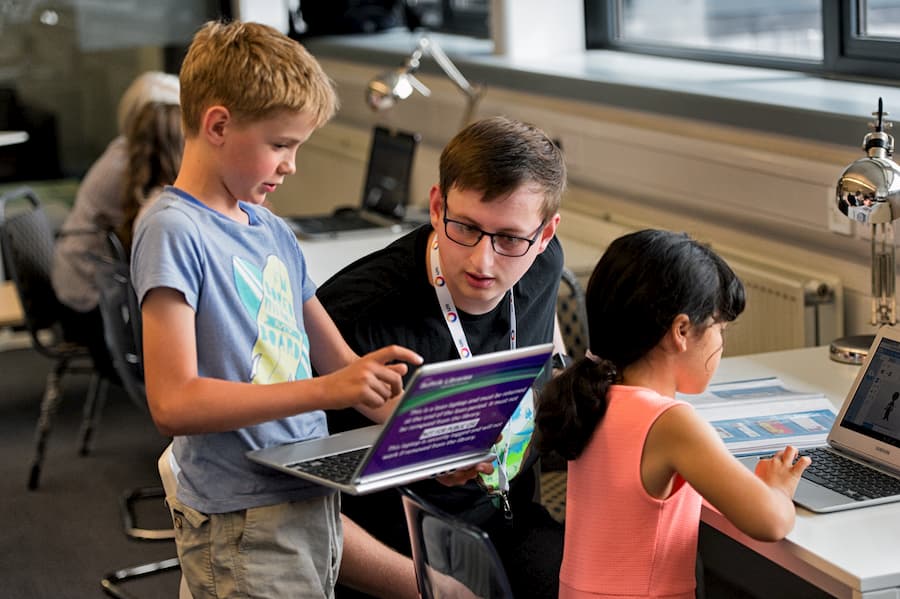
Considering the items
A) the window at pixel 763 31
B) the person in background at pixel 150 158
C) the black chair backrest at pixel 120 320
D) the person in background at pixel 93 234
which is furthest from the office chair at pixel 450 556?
the person in background at pixel 93 234

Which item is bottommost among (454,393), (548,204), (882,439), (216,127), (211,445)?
(882,439)

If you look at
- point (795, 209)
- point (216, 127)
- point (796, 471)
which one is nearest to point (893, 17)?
point (795, 209)

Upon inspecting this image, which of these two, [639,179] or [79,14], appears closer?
[639,179]

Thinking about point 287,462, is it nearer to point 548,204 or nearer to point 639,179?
point 548,204

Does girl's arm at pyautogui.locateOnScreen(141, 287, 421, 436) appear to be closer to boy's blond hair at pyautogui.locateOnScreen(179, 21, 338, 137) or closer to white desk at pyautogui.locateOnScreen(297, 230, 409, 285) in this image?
boy's blond hair at pyautogui.locateOnScreen(179, 21, 338, 137)

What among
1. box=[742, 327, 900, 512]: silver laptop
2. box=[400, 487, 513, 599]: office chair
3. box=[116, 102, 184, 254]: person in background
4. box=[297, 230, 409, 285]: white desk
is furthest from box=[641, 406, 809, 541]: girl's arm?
box=[116, 102, 184, 254]: person in background

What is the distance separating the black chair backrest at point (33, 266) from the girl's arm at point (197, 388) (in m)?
2.34

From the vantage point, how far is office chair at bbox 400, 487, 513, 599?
4.66ft

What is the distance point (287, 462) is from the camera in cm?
160

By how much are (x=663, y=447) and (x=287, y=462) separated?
1.59ft

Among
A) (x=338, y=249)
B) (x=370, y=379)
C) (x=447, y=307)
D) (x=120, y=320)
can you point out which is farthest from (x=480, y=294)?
(x=338, y=249)

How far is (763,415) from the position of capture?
209 cm

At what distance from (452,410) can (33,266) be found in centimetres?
268

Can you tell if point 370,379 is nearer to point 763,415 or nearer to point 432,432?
point 432,432
